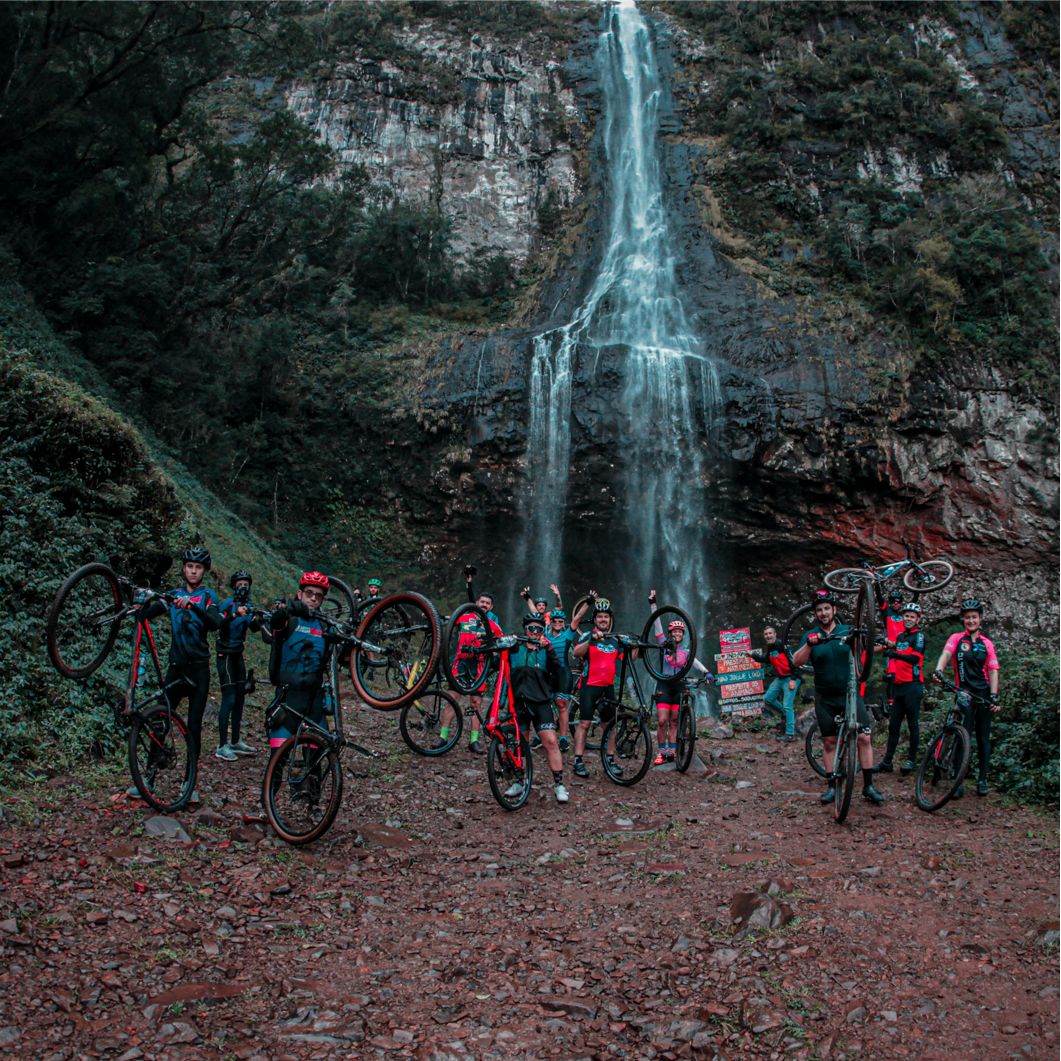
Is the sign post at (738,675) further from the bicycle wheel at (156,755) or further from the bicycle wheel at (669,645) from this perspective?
the bicycle wheel at (156,755)

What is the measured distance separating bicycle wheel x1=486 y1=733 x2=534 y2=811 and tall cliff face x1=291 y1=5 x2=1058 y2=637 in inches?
606

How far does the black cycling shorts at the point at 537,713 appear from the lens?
7.40 m

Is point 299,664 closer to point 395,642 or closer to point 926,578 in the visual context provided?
point 395,642

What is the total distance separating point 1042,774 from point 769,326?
1793 centimetres

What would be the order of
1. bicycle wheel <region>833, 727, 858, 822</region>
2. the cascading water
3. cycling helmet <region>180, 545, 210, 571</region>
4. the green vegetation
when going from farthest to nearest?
the green vegetation → the cascading water → bicycle wheel <region>833, 727, 858, 822</region> → cycling helmet <region>180, 545, 210, 571</region>

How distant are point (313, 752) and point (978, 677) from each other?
21.2 ft

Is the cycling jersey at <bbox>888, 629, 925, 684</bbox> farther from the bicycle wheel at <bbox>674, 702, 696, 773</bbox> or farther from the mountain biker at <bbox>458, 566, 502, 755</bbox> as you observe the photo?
the mountain biker at <bbox>458, 566, 502, 755</bbox>

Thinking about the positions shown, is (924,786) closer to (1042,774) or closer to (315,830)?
(1042,774)

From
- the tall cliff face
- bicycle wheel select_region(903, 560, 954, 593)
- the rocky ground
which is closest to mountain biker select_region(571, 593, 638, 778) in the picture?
the rocky ground

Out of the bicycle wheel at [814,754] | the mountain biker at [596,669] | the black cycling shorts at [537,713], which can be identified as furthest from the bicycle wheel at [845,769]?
the black cycling shorts at [537,713]

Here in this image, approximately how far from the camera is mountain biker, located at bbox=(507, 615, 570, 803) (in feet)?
24.2

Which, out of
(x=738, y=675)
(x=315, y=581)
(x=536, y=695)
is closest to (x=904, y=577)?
(x=738, y=675)

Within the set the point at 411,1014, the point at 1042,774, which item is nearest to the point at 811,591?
the point at 1042,774

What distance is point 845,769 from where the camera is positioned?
691 cm
